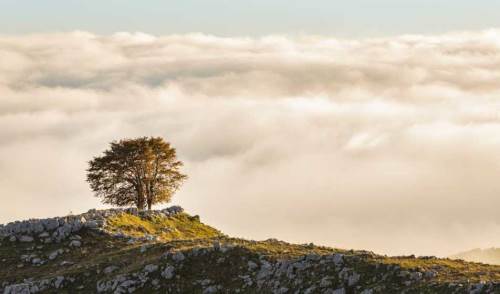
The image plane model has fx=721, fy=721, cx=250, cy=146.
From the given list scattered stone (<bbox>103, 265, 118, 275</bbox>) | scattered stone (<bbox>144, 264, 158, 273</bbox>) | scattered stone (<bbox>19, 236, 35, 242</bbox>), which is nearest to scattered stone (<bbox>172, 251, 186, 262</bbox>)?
scattered stone (<bbox>144, 264, 158, 273</bbox>)

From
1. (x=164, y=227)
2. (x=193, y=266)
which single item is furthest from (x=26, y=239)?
(x=193, y=266)

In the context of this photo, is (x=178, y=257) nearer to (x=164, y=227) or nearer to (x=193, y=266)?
(x=193, y=266)

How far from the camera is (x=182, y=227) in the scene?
72000 mm

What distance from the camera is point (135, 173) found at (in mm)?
88688

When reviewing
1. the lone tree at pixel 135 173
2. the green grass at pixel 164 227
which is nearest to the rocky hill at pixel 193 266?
the green grass at pixel 164 227

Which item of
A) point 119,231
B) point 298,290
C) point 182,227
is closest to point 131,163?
point 182,227

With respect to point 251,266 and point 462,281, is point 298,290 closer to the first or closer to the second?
point 251,266

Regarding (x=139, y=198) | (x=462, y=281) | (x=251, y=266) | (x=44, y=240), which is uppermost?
(x=139, y=198)

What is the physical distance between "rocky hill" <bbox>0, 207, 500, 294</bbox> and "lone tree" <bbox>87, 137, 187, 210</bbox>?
24266mm

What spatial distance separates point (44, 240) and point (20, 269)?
5.64 m

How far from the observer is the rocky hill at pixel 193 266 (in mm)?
38625

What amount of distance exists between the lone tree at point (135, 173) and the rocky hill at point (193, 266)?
24266 millimetres

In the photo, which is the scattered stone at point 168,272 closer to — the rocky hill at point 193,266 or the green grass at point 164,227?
the rocky hill at point 193,266

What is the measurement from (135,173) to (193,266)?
44.3 metres
